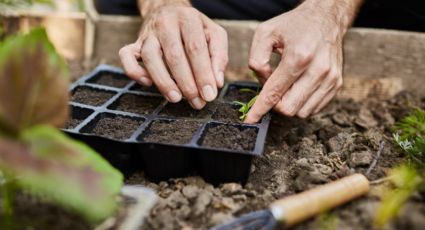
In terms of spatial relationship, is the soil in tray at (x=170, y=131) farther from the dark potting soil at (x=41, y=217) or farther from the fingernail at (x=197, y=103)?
the dark potting soil at (x=41, y=217)

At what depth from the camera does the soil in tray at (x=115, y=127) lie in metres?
1.46

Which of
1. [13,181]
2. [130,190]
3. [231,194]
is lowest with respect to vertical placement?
[231,194]

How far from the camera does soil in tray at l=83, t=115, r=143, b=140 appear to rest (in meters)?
1.46

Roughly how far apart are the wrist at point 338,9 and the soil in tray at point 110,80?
72 centimetres

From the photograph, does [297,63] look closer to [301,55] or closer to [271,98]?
[301,55]

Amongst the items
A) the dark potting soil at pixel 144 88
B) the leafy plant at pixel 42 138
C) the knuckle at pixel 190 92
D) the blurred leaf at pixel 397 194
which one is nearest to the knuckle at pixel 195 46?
the knuckle at pixel 190 92

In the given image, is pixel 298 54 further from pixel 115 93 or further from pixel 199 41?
pixel 115 93

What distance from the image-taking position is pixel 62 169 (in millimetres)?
899

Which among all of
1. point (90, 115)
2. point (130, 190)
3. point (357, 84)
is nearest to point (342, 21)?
point (357, 84)

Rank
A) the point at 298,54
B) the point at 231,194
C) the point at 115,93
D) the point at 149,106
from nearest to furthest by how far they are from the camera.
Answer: the point at 231,194 < the point at 298,54 < the point at 149,106 < the point at 115,93

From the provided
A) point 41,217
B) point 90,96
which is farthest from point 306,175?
point 90,96

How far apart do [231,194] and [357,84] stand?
1.06 meters

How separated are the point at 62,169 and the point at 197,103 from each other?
68 cm

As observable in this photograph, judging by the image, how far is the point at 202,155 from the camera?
1.34 meters
